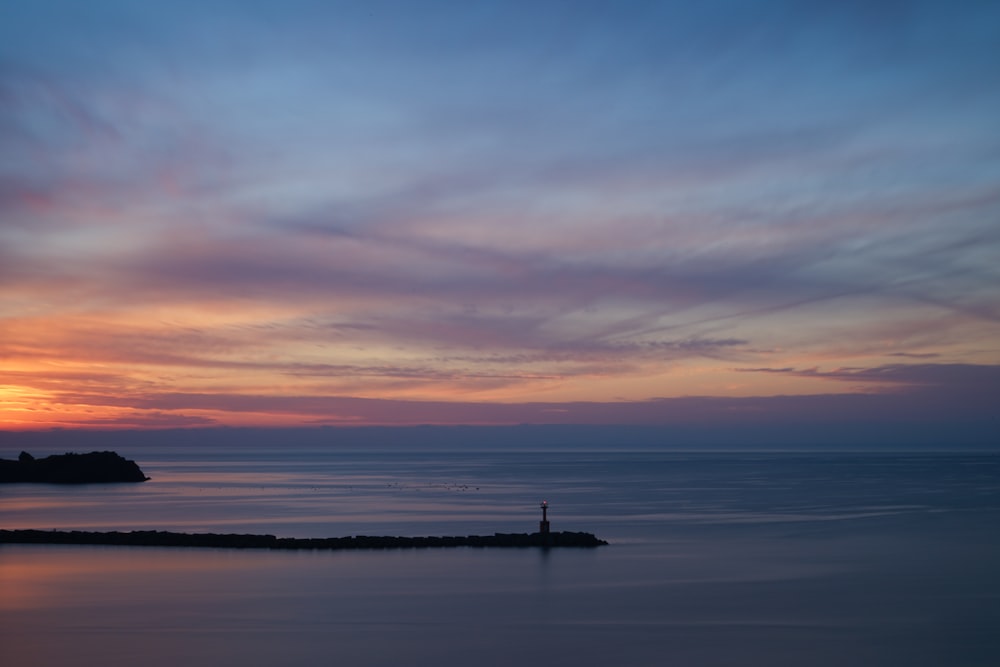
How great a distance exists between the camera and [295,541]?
31.7 metres

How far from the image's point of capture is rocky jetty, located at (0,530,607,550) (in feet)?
103

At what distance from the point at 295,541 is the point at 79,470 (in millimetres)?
68183

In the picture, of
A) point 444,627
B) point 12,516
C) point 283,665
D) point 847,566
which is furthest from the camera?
point 12,516

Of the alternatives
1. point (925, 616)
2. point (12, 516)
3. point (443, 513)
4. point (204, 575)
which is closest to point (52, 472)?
point (12, 516)

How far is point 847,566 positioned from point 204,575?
791 inches

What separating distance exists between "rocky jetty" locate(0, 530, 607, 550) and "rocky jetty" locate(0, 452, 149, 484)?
197 feet

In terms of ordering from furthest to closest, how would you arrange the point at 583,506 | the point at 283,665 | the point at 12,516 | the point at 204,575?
the point at 583,506, the point at 12,516, the point at 204,575, the point at 283,665

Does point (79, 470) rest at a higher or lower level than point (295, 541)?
higher

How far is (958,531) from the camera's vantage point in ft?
134

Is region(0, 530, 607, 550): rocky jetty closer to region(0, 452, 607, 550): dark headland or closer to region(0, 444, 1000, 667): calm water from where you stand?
region(0, 452, 607, 550): dark headland

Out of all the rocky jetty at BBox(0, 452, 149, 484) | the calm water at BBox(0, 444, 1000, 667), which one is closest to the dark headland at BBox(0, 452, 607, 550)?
the calm water at BBox(0, 444, 1000, 667)

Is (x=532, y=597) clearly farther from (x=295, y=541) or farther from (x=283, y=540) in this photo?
(x=283, y=540)

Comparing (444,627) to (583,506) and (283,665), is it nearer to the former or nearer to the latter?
(283,665)

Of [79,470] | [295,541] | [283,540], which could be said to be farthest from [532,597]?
[79,470]
